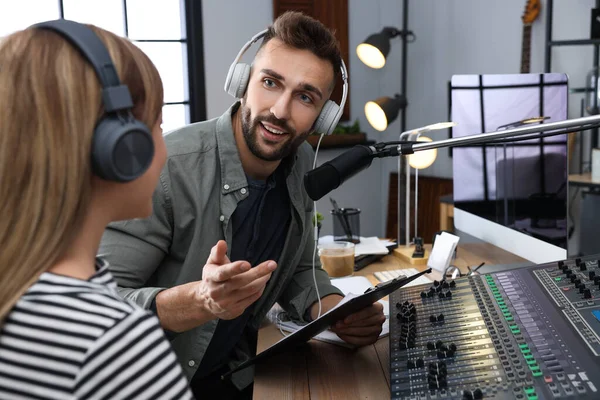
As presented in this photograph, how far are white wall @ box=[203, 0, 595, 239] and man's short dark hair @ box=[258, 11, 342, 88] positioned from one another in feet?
6.44

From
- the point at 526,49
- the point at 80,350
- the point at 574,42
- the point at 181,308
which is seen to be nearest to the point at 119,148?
the point at 80,350

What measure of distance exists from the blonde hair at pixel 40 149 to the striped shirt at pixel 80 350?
1.5 inches

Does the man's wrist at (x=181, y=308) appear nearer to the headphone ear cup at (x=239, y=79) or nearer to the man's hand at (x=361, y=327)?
the man's hand at (x=361, y=327)

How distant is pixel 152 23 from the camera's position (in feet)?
11.7

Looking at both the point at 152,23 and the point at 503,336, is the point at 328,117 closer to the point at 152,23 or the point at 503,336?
the point at 503,336

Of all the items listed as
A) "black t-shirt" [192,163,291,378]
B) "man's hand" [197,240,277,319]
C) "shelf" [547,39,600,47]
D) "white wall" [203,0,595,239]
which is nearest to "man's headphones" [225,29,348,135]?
"black t-shirt" [192,163,291,378]

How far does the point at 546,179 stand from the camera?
145 cm

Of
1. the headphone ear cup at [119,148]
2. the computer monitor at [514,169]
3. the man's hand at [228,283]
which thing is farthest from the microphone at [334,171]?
the computer monitor at [514,169]

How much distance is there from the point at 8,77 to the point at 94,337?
262 mm

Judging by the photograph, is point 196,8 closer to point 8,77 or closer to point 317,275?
point 317,275

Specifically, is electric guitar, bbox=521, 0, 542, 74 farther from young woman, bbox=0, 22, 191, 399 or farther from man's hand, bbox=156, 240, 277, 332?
young woman, bbox=0, 22, 191, 399

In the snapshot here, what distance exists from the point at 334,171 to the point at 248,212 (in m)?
0.49

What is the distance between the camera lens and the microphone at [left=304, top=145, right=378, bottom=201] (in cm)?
99

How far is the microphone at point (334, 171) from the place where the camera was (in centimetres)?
99
